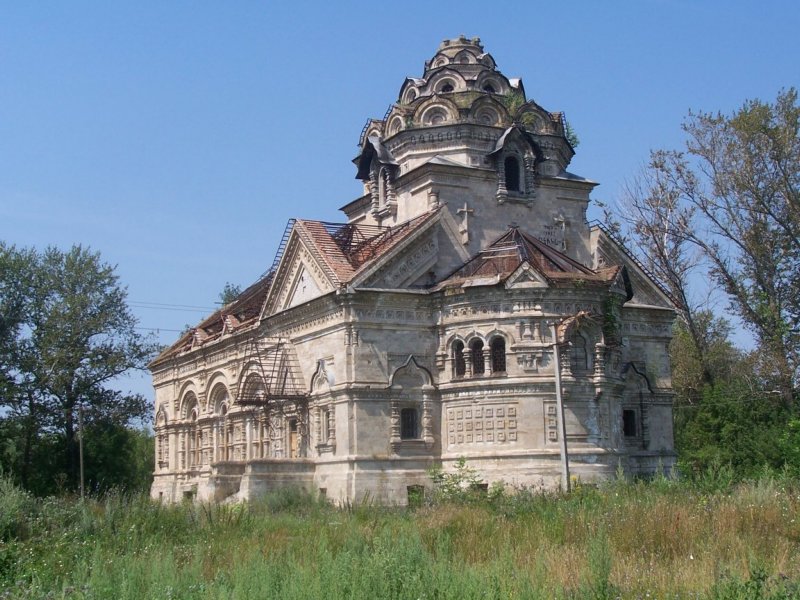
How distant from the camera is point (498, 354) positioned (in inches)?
1209

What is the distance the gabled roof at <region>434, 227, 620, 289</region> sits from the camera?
3053 cm

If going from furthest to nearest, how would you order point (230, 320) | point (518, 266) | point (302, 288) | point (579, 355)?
point (230, 320)
point (302, 288)
point (579, 355)
point (518, 266)

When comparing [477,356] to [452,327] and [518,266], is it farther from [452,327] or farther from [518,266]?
[518,266]

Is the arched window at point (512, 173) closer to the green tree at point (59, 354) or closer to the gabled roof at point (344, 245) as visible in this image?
the gabled roof at point (344, 245)

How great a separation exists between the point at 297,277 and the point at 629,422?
1249cm

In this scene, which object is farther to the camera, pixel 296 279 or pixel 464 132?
pixel 464 132

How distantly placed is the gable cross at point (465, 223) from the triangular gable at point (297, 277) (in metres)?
4.83

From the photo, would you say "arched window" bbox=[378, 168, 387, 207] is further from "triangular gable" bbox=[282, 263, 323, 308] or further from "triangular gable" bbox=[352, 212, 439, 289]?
"triangular gable" bbox=[282, 263, 323, 308]

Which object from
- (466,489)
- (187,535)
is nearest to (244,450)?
(466,489)

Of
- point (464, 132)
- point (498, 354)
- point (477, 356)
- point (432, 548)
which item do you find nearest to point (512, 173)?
point (464, 132)

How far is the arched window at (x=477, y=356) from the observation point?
3106 cm

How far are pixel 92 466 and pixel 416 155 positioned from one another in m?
25.7

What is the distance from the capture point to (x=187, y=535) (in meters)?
17.3

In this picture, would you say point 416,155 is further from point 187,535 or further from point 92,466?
point 92,466
